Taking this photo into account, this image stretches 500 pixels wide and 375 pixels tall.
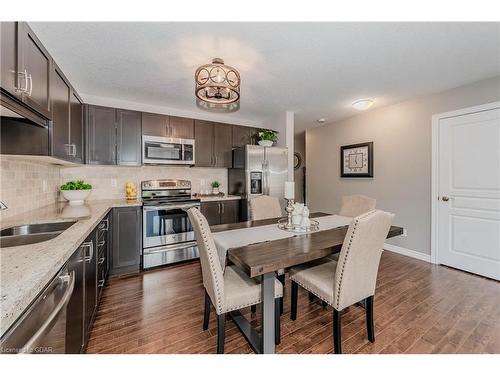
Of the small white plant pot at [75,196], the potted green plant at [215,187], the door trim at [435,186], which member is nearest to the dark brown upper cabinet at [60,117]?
the small white plant pot at [75,196]

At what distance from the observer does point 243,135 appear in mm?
4043

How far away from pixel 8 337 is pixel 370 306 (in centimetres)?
192

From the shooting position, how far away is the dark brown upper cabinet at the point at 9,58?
109 centimetres

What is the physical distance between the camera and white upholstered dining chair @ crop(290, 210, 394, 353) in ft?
4.58

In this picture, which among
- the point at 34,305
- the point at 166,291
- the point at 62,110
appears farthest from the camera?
the point at 166,291

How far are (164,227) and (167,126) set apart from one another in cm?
152

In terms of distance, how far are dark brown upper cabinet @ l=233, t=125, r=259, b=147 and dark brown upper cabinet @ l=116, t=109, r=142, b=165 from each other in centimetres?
155

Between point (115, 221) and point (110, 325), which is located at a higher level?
point (115, 221)

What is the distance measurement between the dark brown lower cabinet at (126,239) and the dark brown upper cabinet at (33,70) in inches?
57.4

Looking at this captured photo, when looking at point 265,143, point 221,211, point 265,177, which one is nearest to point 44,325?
point 221,211

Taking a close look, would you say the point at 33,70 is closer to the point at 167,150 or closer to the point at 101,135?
the point at 101,135

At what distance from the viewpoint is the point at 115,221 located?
273 centimetres
